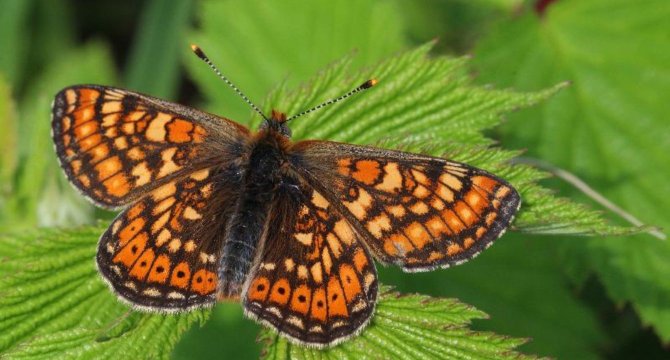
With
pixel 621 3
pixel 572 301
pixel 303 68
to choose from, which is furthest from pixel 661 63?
pixel 303 68

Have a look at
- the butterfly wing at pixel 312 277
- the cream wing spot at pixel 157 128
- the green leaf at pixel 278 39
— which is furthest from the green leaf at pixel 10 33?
the butterfly wing at pixel 312 277

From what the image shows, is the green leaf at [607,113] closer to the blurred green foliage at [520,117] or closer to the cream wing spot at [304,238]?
the blurred green foliage at [520,117]

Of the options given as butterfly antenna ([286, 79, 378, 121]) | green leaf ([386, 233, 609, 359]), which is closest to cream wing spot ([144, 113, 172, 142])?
butterfly antenna ([286, 79, 378, 121])

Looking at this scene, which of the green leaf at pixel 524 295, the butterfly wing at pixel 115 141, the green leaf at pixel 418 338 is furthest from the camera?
the green leaf at pixel 524 295

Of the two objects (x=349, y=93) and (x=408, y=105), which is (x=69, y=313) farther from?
(x=408, y=105)

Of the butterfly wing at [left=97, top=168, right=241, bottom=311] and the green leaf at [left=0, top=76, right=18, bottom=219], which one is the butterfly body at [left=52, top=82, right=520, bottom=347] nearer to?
the butterfly wing at [left=97, top=168, right=241, bottom=311]

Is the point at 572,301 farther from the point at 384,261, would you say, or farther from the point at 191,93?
the point at 191,93
